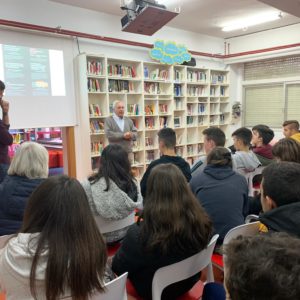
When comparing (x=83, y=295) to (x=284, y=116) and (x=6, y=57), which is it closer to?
(x=6, y=57)

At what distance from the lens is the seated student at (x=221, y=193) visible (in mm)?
2078

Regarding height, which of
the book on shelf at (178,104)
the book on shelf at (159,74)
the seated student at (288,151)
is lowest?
the seated student at (288,151)

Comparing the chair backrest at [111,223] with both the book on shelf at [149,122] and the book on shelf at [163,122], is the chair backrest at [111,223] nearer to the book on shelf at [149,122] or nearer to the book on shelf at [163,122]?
the book on shelf at [149,122]

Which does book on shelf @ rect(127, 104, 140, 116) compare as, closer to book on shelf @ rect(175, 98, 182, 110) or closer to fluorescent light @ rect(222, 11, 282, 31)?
book on shelf @ rect(175, 98, 182, 110)

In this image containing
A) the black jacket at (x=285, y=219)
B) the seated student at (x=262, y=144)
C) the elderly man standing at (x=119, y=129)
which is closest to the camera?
the black jacket at (x=285, y=219)

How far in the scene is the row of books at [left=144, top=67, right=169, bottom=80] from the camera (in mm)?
6074

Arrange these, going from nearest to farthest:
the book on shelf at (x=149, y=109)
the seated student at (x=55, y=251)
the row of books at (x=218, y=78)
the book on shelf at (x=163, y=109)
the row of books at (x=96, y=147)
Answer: the seated student at (x=55, y=251) → the row of books at (x=96, y=147) → the book on shelf at (x=149, y=109) → the book on shelf at (x=163, y=109) → the row of books at (x=218, y=78)

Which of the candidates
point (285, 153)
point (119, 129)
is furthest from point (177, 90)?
point (285, 153)

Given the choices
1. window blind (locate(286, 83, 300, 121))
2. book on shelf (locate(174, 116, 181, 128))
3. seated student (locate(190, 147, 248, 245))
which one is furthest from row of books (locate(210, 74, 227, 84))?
seated student (locate(190, 147, 248, 245))

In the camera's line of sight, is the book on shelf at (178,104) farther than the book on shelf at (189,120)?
No

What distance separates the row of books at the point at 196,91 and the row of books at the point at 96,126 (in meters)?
2.37

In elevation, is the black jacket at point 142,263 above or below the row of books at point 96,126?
below

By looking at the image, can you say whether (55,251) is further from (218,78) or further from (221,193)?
(218,78)

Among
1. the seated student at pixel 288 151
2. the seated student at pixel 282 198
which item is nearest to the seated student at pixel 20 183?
the seated student at pixel 282 198
